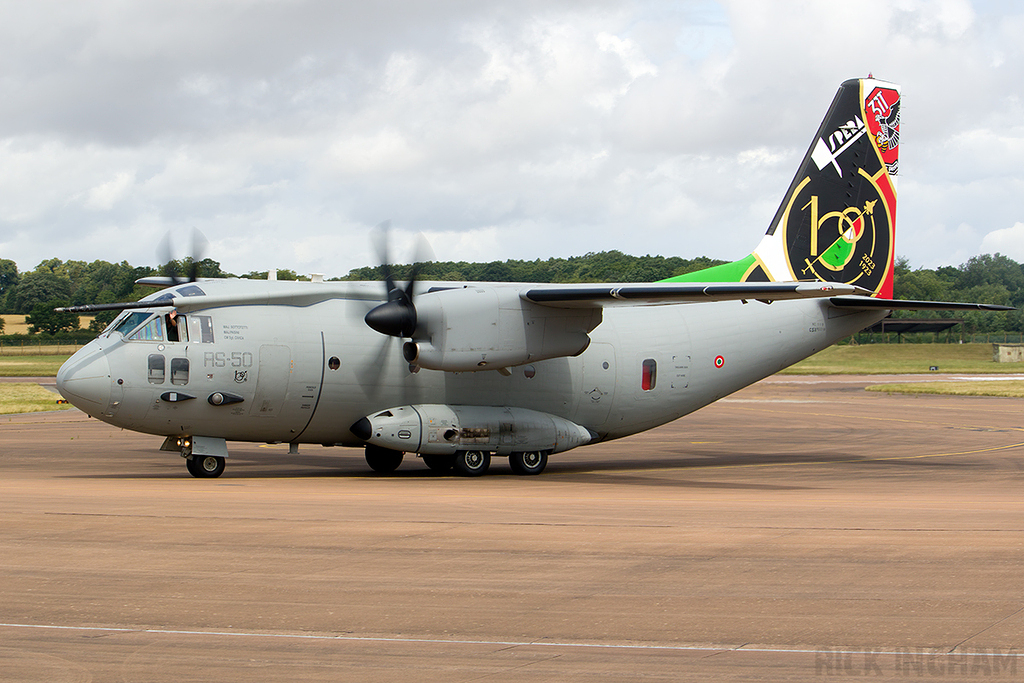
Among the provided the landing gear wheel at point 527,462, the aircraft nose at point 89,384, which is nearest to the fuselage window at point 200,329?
the aircraft nose at point 89,384

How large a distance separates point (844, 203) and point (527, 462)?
12384 mm

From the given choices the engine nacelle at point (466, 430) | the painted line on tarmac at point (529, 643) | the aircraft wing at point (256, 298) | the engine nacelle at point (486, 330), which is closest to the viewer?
the painted line on tarmac at point (529, 643)

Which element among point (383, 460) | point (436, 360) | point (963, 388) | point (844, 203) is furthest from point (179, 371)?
point (963, 388)

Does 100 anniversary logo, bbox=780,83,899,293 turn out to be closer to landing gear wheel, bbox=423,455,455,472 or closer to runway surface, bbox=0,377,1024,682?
runway surface, bbox=0,377,1024,682

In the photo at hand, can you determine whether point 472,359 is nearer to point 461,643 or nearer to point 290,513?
point 290,513

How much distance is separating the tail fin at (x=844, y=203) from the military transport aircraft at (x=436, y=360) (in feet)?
6.01

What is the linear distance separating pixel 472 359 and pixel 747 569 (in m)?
10.2

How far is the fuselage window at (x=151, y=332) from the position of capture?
19.6 m

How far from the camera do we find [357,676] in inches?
283

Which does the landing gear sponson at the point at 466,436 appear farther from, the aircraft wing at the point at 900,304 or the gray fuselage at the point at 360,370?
the aircraft wing at the point at 900,304

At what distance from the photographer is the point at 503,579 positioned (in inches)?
412

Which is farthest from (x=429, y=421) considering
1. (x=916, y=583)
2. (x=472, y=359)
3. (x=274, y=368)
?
(x=916, y=583)

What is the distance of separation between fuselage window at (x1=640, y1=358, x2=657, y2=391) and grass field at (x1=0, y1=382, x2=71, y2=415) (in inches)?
1246

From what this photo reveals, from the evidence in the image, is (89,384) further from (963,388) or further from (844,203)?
(963,388)
